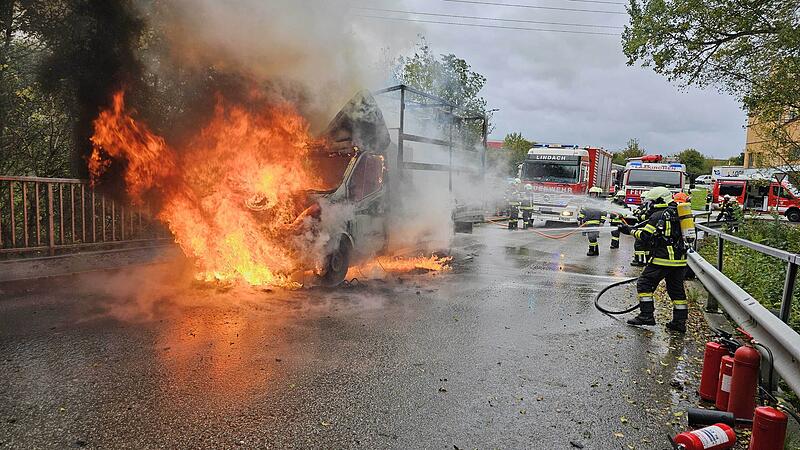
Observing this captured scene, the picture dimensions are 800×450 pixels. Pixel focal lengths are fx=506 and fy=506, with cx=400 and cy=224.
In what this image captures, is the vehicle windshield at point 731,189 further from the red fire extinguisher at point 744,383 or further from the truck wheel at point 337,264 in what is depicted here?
the red fire extinguisher at point 744,383

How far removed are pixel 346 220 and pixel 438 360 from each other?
341 cm

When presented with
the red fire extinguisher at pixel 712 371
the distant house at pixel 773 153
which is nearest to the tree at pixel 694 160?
the distant house at pixel 773 153

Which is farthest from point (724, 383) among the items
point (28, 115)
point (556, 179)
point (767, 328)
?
point (556, 179)

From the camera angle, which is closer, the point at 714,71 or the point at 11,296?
the point at 11,296

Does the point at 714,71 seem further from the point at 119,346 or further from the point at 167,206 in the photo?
the point at 119,346

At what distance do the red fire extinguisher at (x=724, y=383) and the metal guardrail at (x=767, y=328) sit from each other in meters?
0.28

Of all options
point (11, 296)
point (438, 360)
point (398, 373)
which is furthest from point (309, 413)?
point (11, 296)

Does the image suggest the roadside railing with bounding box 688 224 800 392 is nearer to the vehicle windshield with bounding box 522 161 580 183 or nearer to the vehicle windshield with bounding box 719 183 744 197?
the vehicle windshield with bounding box 522 161 580 183

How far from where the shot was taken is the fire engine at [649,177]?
20.4 meters

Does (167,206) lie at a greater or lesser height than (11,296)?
greater

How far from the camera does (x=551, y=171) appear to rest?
20.5 m

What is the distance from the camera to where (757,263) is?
26.4 ft

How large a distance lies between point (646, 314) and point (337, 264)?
4.14 meters

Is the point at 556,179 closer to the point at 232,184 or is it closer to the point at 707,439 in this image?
the point at 232,184
